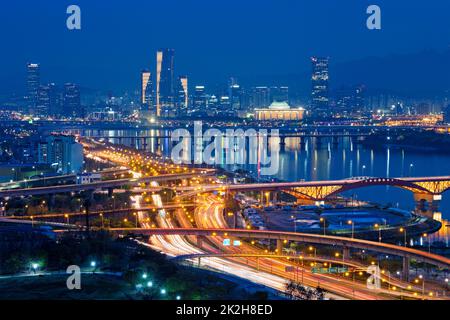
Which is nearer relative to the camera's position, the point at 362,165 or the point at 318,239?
the point at 318,239

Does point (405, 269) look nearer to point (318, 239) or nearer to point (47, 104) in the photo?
point (318, 239)

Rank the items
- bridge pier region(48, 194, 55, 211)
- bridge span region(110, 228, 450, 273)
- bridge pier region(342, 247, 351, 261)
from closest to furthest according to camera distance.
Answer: bridge span region(110, 228, 450, 273) → bridge pier region(342, 247, 351, 261) → bridge pier region(48, 194, 55, 211)

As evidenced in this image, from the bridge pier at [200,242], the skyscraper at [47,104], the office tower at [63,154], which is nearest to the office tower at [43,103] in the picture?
the skyscraper at [47,104]

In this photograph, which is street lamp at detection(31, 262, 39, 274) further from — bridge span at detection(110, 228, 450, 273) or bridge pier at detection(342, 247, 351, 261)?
bridge pier at detection(342, 247, 351, 261)

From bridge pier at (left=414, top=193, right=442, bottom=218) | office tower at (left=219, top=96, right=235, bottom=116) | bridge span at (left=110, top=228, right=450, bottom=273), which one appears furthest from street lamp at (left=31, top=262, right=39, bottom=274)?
office tower at (left=219, top=96, right=235, bottom=116)

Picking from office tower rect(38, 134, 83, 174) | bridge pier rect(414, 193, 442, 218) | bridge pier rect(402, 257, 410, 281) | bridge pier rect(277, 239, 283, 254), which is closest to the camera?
bridge pier rect(402, 257, 410, 281)

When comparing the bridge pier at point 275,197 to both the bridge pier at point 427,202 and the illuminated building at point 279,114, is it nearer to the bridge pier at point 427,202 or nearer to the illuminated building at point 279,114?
the bridge pier at point 427,202


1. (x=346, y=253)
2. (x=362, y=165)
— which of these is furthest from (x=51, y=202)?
(x=362, y=165)

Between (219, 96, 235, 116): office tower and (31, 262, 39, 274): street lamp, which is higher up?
(219, 96, 235, 116): office tower
